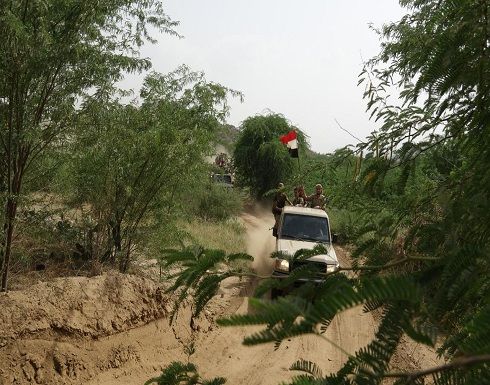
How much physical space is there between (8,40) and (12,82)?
67cm

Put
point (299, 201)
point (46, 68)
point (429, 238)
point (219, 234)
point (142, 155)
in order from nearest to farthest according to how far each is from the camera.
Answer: point (429, 238) < point (46, 68) < point (142, 155) < point (299, 201) < point (219, 234)

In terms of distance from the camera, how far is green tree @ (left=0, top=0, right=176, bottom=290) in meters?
5.92

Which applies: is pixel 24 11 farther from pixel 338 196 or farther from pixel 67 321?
pixel 338 196

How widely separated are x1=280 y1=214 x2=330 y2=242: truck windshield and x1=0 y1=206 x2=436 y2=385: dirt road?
2.16m

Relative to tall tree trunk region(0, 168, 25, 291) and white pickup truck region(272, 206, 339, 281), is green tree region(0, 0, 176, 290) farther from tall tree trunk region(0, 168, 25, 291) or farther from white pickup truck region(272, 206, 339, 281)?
white pickup truck region(272, 206, 339, 281)

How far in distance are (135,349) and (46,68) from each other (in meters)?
4.34

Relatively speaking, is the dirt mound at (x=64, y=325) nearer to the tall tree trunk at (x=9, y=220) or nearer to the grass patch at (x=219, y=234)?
the tall tree trunk at (x=9, y=220)

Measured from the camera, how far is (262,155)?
26234mm

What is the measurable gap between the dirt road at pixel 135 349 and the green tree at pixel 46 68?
1217 mm

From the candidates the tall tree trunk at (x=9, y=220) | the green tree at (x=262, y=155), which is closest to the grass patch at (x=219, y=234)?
the tall tree trunk at (x=9, y=220)

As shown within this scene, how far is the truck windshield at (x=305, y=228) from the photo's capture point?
10.7m

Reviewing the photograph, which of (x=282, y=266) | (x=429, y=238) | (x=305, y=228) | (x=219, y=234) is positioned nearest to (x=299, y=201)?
(x=305, y=228)

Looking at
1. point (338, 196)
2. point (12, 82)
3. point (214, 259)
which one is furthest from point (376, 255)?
point (12, 82)

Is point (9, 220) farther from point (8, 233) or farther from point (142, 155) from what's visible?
point (142, 155)
